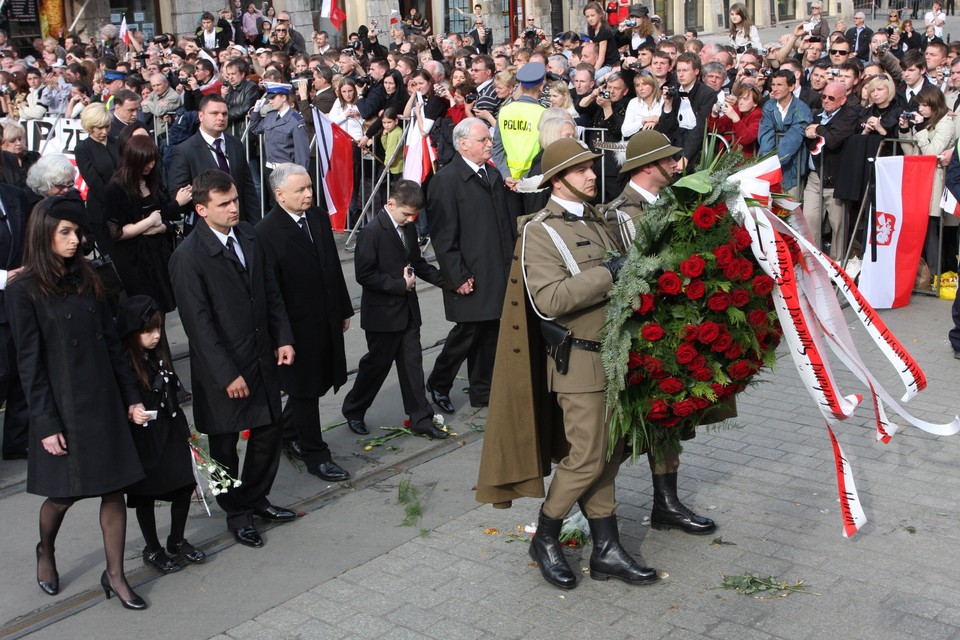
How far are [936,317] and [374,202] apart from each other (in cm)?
663

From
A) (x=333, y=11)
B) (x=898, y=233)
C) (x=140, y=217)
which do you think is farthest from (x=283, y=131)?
(x=333, y=11)

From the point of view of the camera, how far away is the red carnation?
496 centimetres

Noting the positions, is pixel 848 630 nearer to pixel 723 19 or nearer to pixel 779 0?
pixel 723 19

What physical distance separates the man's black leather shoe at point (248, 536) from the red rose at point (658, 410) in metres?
2.23

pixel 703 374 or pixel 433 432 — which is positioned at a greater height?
pixel 703 374

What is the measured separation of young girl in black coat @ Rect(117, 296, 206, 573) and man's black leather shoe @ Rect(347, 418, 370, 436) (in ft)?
6.91

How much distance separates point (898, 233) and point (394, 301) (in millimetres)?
5087

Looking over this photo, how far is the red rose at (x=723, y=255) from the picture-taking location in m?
4.97

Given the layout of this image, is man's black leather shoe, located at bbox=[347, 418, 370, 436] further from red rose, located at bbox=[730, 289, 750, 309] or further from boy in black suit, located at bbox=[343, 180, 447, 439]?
red rose, located at bbox=[730, 289, 750, 309]

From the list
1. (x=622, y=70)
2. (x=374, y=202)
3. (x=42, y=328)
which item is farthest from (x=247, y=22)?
(x=42, y=328)

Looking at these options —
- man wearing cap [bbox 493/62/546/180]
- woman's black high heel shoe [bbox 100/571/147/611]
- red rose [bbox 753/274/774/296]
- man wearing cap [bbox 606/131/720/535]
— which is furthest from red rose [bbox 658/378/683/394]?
man wearing cap [bbox 493/62/546/180]

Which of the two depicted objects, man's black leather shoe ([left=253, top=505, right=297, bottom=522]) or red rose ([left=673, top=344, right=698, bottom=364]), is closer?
red rose ([left=673, top=344, right=698, bottom=364])

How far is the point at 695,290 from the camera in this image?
4.96 m

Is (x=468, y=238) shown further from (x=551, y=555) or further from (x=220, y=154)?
(x=551, y=555)
